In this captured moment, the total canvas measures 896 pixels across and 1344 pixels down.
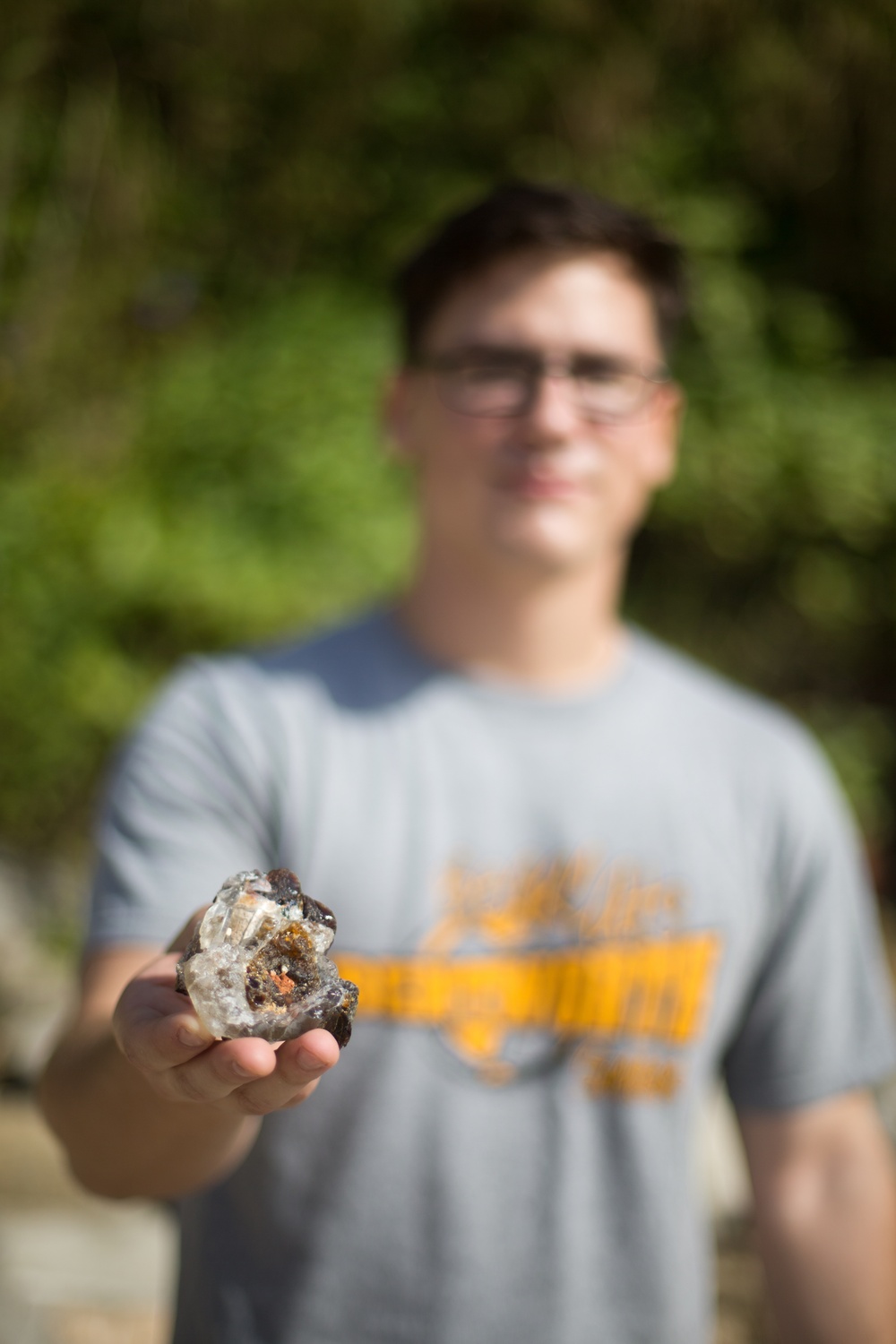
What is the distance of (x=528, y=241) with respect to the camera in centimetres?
158

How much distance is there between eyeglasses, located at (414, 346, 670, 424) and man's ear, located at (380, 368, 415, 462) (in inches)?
4.9

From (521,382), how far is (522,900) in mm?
696

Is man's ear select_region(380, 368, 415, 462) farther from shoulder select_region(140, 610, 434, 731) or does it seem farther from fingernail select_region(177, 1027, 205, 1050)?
fingernail select_region(177, 1027, 205, 1050)

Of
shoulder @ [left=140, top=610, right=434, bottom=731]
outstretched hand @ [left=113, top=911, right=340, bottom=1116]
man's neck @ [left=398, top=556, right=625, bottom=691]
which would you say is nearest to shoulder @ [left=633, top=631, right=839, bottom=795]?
man's neck @ [left=398, top=556, right=625, bottom=691]

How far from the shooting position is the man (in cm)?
Result: 136

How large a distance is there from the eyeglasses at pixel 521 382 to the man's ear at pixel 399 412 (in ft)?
0.41

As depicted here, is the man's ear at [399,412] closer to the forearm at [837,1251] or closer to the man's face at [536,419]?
the man's face at [536,419]

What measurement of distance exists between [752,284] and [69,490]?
3.45 meters

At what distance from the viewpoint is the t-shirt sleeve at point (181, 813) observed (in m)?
1.29

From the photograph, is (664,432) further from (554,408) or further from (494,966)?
(494,966)

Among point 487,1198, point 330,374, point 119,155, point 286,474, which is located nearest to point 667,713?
point 487,1198

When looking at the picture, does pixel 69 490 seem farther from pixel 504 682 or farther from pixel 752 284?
pixel 752 284

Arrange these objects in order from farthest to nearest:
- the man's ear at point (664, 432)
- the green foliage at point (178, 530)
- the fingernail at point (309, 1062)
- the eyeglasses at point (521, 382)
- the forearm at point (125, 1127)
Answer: the green foliage at point (178, 530) → the man's ear at point (664, 432) → the eyeglasses at point (521, 382) → the forearm at point (125, 1127) → the fingernail at point (309, 1062)

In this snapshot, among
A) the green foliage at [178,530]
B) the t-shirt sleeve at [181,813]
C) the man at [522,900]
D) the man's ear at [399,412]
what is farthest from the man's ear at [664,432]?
the green foliage at [178,530]
